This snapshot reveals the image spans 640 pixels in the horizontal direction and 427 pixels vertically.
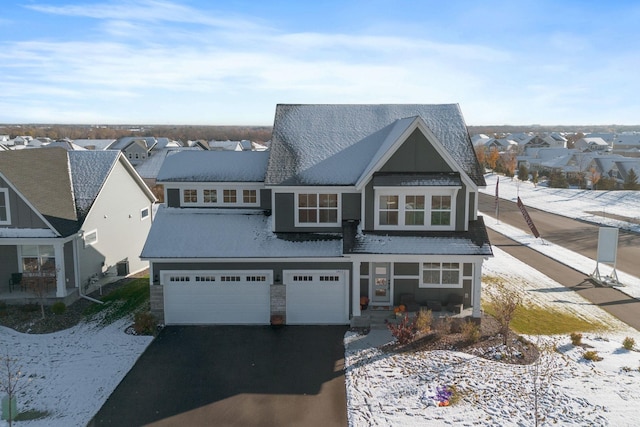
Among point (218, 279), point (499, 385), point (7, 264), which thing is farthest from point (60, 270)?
point (499, 385)

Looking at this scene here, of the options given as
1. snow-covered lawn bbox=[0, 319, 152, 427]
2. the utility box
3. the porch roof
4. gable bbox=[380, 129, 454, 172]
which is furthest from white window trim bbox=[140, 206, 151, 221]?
the utility box

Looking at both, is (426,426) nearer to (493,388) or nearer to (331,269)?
(493,388)

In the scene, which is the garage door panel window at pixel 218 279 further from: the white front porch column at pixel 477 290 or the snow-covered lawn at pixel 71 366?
the white front porch column at pixel 477 290

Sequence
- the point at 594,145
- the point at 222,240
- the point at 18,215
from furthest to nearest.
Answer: the point at 594,145, the point at 18,215, the point at 222,240

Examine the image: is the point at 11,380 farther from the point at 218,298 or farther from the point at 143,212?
the point at 143,212

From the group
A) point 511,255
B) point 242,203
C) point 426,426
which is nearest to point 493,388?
point 426,426
